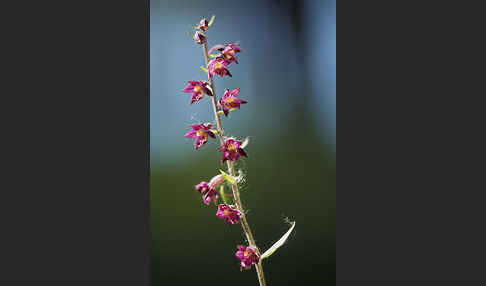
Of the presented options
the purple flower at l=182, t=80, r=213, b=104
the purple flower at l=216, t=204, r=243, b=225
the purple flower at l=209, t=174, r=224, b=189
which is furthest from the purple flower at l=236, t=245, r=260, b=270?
the purple flower at l=182, t=80, r=213, b=104

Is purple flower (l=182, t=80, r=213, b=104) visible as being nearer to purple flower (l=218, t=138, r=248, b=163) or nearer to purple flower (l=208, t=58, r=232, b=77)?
purple flower (l=208, t=58, r=232, b=77)

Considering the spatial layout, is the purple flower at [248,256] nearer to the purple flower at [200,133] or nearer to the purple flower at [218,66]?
the purple flower at [200,133]

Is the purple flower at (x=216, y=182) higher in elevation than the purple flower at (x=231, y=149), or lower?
lower

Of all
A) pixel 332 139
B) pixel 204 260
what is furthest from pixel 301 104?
pixel 204 260

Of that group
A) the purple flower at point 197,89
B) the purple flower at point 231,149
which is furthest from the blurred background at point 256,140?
the purple flower at point 231,149

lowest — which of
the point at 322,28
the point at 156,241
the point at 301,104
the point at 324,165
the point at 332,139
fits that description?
the point at 156,241

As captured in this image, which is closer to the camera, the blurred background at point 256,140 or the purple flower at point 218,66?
the purple flower at point 218,66

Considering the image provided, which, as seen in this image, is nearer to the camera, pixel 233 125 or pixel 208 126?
pixel 208 126

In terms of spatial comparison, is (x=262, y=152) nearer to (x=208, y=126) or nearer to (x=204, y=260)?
(x=208, y=126)

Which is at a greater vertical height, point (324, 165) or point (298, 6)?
point (298, 6)
